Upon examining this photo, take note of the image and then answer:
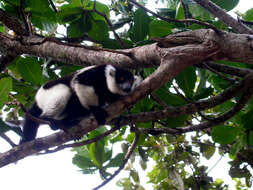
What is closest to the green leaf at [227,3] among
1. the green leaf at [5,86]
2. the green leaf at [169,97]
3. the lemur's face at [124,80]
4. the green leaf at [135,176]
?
the green leaf at [169,97]

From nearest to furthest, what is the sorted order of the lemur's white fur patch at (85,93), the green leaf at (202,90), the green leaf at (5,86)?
1. the green leaf at (5,86)
2. the green leaf at (202,90)
3. the lemur's white fur patch at (85,93)

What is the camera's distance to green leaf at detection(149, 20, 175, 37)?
3.72 metres

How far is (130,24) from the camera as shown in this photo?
5.08 meters

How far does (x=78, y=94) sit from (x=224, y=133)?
2.22 meters

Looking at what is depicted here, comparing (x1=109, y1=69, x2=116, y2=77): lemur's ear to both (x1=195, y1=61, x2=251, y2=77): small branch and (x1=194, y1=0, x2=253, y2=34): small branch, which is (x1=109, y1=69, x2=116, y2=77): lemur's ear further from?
(x1=194, y1=0, x2=253, y2=34): small branch

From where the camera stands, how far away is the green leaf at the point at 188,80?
3555mm

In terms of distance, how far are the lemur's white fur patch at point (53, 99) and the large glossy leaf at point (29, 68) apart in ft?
0.78

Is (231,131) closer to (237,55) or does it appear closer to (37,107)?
(237,55)

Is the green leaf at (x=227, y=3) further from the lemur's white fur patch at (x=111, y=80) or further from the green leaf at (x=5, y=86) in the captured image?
the green leaf at (x=5, y=86)

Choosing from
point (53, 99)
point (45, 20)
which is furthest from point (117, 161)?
point (45, 20)

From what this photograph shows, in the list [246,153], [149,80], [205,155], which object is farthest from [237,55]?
[205,155]

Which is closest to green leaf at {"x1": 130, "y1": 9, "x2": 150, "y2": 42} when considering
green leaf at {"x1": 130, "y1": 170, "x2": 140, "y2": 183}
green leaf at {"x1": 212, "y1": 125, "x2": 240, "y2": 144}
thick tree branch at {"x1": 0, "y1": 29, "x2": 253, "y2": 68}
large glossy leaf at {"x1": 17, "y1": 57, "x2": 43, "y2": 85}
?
thick tree branch at {"x1": 0, "y1": 29, "x2": 253, "y2": 68}

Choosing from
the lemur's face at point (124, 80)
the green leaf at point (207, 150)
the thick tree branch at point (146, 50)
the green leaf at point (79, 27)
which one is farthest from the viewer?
the green leaf at point (207, 150)

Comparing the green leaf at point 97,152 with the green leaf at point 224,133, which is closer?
the green leaf at point 224,133
